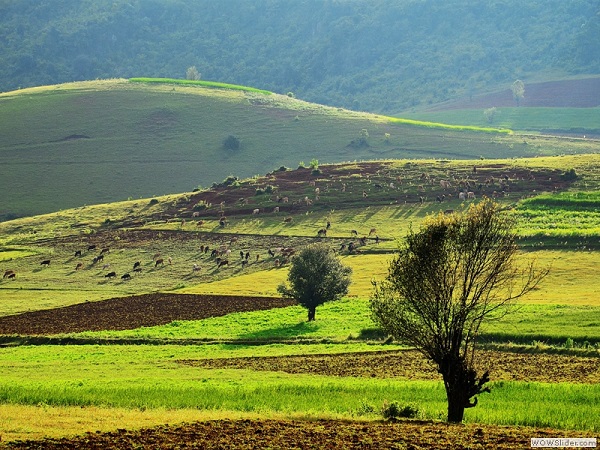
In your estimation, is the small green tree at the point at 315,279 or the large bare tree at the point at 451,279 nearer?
the large bare tree at the point at 451,279

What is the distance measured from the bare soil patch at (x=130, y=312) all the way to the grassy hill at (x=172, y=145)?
226 feet

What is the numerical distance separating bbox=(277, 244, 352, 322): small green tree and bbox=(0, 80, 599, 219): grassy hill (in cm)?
7953

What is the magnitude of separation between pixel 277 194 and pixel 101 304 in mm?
52651

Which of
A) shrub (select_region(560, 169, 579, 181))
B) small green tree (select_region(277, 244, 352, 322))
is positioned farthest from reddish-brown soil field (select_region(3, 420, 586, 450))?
shrub (select_region(560, 169, 579, 181))

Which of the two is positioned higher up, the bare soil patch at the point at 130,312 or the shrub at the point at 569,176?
the shrub at the point at 569,176

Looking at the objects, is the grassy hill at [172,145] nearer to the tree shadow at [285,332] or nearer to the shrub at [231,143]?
the shrub at [231,143]

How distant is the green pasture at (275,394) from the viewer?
32.2 meters

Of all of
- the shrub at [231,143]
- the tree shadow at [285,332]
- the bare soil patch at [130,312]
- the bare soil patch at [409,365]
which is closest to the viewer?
the bare soil patch at [409,365]

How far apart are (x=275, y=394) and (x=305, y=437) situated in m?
10.7

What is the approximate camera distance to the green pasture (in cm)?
3216

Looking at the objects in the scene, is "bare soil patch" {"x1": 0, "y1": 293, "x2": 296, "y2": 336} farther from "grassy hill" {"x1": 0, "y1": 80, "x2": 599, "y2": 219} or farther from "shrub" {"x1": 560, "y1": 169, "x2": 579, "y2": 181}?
"grassy hill" {"x1": 0, "y1": 80, "x2": 599, "y2": 219}

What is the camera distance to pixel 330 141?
174 meters

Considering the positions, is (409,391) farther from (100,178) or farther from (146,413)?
(100,178)

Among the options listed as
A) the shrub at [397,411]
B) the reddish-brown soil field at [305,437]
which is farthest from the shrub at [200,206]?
the reddish-brown soil field at [305,437]
